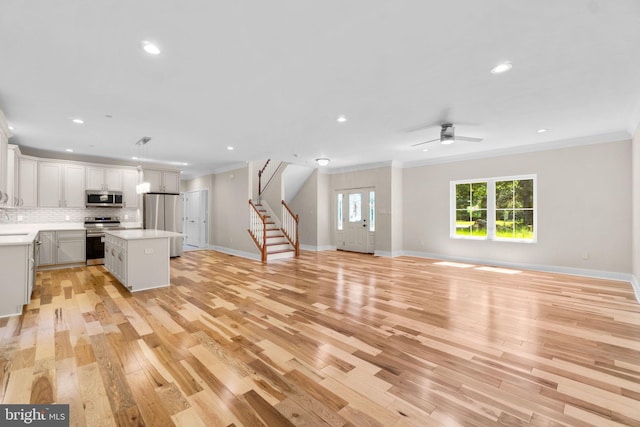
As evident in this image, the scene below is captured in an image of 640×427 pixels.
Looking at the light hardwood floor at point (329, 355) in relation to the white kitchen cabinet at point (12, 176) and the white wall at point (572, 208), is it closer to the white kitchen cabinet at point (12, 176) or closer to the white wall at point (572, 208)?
the white wall at point (572, 208)

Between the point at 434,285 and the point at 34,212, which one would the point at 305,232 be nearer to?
the point at 434,285

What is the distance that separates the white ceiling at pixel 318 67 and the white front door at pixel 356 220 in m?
3.92

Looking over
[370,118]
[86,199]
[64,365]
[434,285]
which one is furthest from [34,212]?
[434,285]

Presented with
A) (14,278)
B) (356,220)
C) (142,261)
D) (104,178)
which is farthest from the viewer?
(356,220)

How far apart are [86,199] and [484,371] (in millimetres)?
→ 8502

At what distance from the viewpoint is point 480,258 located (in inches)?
275

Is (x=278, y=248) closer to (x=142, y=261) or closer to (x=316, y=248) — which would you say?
(x=316, y=248)

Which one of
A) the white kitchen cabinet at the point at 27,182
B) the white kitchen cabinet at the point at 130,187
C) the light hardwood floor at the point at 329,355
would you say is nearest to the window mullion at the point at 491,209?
the light hardwood floor at the point at 329,355

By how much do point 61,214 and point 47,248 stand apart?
107cm

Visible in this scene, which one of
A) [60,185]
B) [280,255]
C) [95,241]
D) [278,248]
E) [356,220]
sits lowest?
[280,255]

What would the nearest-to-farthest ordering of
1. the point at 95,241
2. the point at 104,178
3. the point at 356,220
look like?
the point at 95,241, the point at 104,178, the point at 356,220

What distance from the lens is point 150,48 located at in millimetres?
2490

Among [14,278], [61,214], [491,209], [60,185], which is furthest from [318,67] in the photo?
[61,214]

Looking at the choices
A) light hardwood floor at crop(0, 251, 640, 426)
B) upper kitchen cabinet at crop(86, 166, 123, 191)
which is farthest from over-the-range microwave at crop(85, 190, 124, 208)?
light hardwood floor at crop(0, 251, 640, 426)
